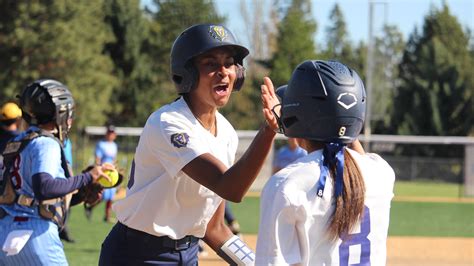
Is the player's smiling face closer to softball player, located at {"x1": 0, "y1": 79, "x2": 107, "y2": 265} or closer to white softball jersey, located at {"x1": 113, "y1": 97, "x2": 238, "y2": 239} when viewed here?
white softball jersey, located at {"x1": 113, "y1": 97, "x2": 238, "y2": 239}

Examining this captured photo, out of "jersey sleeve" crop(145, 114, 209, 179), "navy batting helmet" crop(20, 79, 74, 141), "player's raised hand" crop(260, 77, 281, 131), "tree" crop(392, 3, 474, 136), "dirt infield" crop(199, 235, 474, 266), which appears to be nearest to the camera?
"player's raised hand" crop(260, 77, 281, 131)

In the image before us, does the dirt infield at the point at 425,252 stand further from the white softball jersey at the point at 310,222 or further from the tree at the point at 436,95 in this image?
the tree at the point at 436,95

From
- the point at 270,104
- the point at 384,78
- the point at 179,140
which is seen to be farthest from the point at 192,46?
the point at 384,78

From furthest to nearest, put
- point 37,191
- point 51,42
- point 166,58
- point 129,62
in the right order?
point 129,62, point 51,42, point 166,58, point 37,191

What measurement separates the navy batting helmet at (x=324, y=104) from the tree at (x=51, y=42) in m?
36.6

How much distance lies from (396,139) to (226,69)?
106 ft

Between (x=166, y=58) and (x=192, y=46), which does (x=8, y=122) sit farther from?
(x=166, y=58)

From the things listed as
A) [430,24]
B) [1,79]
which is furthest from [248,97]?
[430,24]

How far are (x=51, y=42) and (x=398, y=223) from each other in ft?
79.0

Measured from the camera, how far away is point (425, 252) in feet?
44.2

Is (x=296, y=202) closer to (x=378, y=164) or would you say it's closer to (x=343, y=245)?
(x=343, y=245)

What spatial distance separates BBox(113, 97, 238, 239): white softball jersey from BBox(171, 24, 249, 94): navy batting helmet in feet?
0.40

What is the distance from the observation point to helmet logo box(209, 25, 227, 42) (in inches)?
167

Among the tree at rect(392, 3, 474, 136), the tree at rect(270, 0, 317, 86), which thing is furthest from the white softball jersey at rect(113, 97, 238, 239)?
the tree at rect(392, 3, 474, 136)
